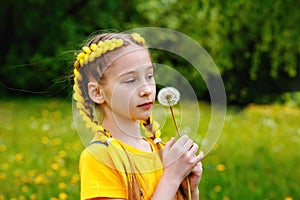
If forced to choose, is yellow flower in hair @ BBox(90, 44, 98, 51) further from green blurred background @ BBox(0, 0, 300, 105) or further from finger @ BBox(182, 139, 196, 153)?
green blurred background @ BBox(0, 0, 300, 105)

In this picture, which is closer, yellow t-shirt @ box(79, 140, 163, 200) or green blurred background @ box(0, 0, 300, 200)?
yellow t-shirt @ box(79, 140, 163, 200)

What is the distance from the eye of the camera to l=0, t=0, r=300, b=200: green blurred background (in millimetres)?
4336

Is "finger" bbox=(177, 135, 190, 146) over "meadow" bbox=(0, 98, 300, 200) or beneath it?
beneath

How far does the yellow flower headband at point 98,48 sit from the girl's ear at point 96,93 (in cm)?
8

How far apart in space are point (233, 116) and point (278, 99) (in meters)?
4.05

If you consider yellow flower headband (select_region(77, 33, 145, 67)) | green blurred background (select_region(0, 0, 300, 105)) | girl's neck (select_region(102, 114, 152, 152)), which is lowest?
girl's neck (select_region(102, 114, 152, 152))

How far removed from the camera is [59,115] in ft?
26.9

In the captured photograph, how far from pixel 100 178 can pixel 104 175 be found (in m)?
0.02

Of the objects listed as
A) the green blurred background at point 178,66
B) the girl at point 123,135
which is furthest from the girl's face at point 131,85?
the green blurred background at point 178,66

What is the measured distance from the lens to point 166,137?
2143 mm

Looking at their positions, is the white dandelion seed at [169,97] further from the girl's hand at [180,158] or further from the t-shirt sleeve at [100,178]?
the t-shirt sleeve at [100,178]

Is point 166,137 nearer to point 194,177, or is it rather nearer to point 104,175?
point 194,177

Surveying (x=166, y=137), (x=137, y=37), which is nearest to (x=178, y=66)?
(x=166, y=137)

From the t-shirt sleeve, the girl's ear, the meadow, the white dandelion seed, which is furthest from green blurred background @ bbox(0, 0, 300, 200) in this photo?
the t-shirt sleeve
